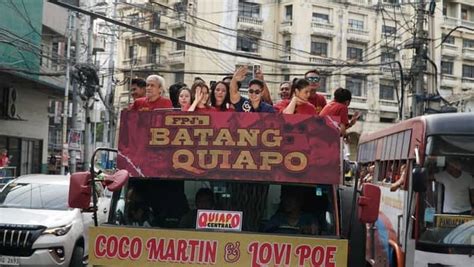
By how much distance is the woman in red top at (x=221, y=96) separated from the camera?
243 inches

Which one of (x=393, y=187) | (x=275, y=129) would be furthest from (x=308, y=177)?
(x=393, y=187)

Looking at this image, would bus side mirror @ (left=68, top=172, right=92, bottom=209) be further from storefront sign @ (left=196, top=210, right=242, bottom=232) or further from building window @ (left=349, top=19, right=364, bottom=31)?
building window @ (left=349, top=19, right=364, bottom=31)

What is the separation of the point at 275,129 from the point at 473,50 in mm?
61058

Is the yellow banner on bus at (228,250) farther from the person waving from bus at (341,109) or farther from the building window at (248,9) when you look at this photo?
the building window at (248,9)

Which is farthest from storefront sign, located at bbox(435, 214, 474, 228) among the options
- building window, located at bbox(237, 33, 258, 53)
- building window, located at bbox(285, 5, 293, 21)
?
building window, located at bbox(285, 5, 293, 21)

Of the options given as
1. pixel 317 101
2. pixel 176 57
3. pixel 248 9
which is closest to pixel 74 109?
pixel 317 101

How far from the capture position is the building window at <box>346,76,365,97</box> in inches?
2215

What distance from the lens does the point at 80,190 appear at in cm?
548

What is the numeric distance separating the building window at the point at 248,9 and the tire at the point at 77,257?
4560cm

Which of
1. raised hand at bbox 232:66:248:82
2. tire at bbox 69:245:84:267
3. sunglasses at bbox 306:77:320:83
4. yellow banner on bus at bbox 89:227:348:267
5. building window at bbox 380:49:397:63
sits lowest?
tire at bbox 69:245:84:267

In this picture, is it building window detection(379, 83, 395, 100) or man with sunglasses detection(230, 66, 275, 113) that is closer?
man with sunglasses detection(230, 66, 275, 113)

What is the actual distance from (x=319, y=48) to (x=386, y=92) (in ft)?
25.9

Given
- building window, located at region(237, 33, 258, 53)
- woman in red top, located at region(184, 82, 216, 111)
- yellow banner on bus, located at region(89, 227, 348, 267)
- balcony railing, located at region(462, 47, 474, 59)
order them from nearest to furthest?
→ yellow banner on bus, located at region(89, 227, 348, 267)
woman in red top, located at region(184, 82, 216, 111)
building window, located at region(237, 33, 258, 53)
balcony railing, located at region(462, 47, 474, 59)

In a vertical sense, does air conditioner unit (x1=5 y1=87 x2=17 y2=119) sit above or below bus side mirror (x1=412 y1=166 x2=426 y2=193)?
above
